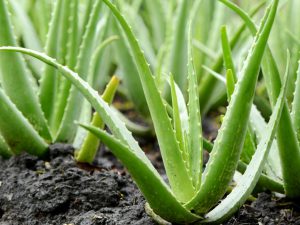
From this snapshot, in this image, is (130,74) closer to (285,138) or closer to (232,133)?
(285,138)

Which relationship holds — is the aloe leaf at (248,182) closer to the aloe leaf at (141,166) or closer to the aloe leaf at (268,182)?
the aloe leaf at (141,166)

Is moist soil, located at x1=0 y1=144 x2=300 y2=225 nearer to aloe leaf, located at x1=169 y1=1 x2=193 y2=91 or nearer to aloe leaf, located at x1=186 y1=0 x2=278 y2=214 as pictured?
aloe leaf, located at x1=186 y1=0 x2=278 y2=214

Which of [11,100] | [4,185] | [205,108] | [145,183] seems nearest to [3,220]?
[4,185]

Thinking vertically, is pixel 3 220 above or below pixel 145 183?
below

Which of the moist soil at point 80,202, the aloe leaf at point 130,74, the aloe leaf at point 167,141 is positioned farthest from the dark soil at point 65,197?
the aloe leaf at point 130,74

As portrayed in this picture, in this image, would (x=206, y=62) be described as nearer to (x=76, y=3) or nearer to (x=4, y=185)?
(x=76, y=3)
